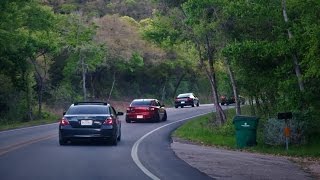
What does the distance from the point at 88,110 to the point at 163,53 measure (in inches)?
1858

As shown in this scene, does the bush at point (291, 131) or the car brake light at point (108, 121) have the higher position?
the car brake light at point (108, 121)

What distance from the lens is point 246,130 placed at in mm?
19250

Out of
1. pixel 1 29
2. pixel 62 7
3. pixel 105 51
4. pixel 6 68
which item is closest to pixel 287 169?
pixel 1 29

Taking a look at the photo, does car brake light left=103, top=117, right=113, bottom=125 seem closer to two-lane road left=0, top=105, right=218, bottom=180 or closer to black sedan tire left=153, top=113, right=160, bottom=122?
two-lane road left=0, top=105, right=218, bottom=180

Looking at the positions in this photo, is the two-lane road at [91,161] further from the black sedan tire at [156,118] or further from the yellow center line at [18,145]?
the black sedan tire at [156,118]

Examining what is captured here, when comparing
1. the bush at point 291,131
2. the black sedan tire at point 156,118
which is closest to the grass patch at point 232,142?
the bush at point 291,131

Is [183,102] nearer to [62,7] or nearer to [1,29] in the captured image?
[62,7]

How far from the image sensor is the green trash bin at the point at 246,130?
19.1m

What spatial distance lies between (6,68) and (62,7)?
28.7m

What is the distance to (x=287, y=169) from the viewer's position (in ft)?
44.5

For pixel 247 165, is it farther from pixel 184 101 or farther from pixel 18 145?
pixel 184 101

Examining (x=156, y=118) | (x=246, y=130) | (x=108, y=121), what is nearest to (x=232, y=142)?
(x=246, y=130)

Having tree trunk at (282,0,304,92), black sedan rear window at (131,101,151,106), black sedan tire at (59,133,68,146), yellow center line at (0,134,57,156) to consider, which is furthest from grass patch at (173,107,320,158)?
black sedan rear window at (131,101,151,106)

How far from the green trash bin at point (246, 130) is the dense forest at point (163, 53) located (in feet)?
5.12
